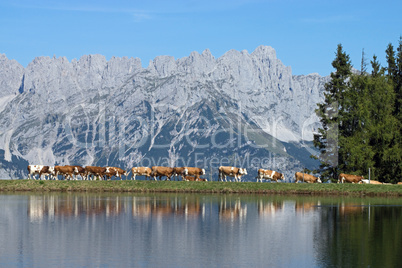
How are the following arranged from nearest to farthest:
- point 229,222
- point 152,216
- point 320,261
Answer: point 320,261
point 229,222
point 152,216

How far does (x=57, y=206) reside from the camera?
167ft

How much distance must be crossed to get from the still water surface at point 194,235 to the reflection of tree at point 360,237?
5 cm

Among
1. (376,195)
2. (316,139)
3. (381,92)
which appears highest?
(381,92)

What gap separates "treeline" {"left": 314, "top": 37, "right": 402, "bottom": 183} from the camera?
90.5 m

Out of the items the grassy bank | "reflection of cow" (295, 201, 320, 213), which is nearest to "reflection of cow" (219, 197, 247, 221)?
"reflection of cow" (295, 201, 320, 213)

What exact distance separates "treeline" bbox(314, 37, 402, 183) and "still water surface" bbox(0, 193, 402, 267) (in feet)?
123

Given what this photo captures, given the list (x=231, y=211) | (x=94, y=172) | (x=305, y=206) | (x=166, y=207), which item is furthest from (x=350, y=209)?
(x=94, y=172)

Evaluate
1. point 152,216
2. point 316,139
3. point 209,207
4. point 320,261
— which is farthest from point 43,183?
point 320,261

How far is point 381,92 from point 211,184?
1393 inches

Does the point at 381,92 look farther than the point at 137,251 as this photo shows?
Yes

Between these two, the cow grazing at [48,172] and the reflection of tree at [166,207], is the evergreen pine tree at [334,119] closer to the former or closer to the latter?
the reflection of tree at [166,207]

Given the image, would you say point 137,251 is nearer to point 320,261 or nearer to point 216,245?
point 216,245

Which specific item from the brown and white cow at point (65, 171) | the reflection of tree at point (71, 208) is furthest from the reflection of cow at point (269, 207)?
the brown and white cow at point (65, 171)

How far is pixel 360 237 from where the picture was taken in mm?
34188
